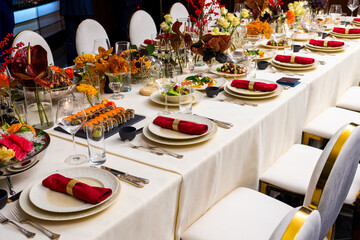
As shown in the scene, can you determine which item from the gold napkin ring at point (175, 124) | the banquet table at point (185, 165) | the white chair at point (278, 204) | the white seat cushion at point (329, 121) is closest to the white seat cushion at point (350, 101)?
the white seat cushion at point (329, 121)

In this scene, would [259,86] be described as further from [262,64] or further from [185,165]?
[185,165]

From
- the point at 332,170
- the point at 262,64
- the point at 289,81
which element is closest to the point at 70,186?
the point at 332,170

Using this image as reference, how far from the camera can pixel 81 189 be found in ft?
3.48

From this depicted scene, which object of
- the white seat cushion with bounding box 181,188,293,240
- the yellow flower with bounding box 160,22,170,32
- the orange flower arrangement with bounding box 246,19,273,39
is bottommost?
the white seat cushion with bounding box 181,188,293,240

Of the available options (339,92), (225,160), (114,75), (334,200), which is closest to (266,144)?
(225,160)

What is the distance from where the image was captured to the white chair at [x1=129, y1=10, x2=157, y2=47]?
3.59 meters

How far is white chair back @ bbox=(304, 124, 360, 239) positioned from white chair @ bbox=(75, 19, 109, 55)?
2.29m

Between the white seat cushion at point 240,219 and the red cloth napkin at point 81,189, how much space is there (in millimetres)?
465

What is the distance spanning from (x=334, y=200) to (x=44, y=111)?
114 centimetres

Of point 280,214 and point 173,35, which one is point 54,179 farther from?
point 173,35

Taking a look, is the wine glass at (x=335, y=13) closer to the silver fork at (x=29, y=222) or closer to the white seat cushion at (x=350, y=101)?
the white seat cushion at (x=350, y=101)

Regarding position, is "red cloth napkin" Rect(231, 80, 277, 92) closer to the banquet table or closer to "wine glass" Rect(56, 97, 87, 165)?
the banquet table

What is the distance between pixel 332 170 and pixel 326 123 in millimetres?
1371

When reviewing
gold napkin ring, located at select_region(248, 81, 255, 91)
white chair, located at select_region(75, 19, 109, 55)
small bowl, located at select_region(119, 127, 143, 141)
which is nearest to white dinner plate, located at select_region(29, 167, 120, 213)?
small bowl, located at select_region(119, 127, 143, 141)
